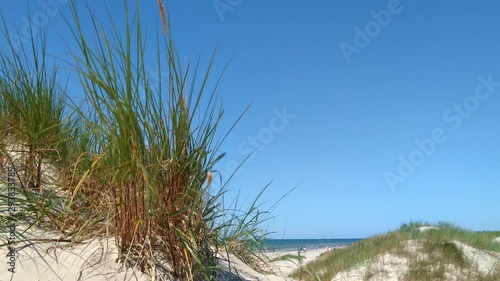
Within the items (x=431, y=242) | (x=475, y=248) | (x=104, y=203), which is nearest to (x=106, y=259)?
(x=104, y=203)

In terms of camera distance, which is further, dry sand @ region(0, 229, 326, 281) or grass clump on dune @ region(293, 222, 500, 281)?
grass clump on dune @ region(293, 222, 500, 281)

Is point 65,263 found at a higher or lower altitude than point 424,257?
higher

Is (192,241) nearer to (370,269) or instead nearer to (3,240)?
(3,240)
